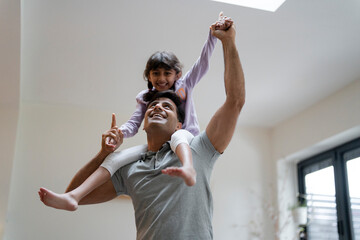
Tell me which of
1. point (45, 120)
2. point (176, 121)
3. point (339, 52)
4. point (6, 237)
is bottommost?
point (6, 237)

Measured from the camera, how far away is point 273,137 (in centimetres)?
522

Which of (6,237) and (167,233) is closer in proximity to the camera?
(167,233)

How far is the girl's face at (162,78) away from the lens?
176 cm

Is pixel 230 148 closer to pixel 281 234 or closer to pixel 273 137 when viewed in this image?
pixel 273 137

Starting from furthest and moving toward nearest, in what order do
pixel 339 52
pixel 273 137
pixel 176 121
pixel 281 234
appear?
1. pixel 273 137
2. pixel 281 234
3. pixel 339 52
4. pixel 176 121

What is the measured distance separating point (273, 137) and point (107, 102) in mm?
2086

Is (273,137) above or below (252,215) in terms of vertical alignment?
above

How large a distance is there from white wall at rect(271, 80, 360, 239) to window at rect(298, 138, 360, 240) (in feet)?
0.38

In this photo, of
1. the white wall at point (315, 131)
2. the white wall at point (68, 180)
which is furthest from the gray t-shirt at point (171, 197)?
the white wall at point (68, 180)

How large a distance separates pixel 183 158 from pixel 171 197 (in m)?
0.15

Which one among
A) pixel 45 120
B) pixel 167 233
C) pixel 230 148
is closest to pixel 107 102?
pixel 45 120

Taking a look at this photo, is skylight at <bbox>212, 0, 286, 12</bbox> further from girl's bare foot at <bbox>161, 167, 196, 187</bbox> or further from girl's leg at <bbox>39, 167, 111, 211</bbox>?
girl's bare foot at <bbox>161, 167, 196, 187</bbox>

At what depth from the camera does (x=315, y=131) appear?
443cm

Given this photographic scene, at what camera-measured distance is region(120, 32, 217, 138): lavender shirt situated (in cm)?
171
